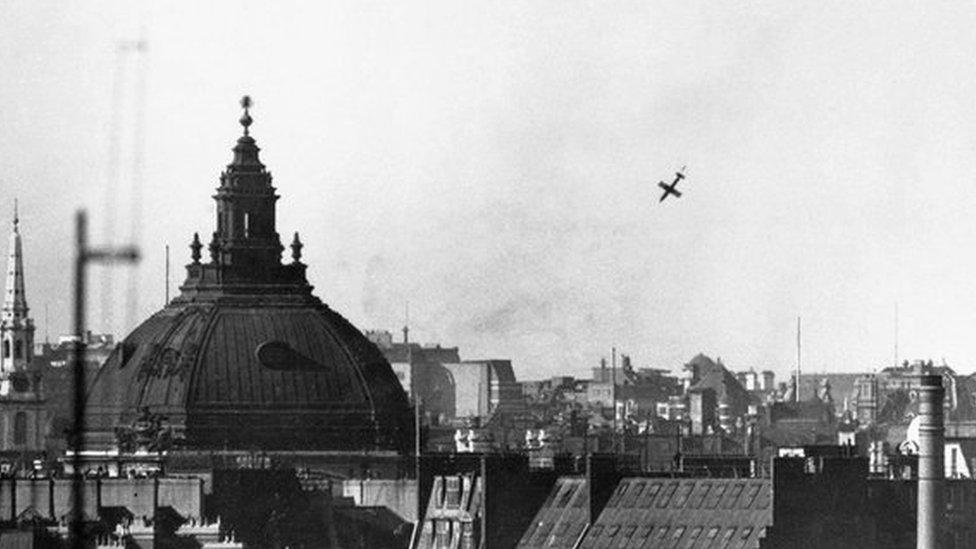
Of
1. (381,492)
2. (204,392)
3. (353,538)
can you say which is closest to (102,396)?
(204,392)

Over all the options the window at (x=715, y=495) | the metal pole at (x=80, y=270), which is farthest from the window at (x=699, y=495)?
the metal pole at (x=80, y=270)

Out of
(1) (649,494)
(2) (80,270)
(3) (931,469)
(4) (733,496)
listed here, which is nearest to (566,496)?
(1) (649,494)

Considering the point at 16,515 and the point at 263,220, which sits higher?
the point at 263,220

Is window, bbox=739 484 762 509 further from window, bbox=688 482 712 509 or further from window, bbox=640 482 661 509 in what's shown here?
window, bbox=640 482 661 509

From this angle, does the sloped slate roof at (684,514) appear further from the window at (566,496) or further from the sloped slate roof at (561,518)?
the window at (566,496)

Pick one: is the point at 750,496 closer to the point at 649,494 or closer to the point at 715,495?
the point at 715,495

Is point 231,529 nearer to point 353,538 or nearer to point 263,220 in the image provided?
point 353,538

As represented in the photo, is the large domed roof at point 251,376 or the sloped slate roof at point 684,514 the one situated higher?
the large domed roof at point 251,376
